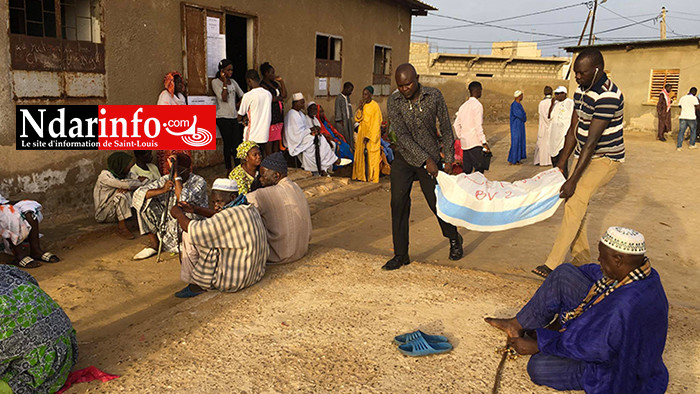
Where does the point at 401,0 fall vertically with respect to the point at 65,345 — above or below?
above

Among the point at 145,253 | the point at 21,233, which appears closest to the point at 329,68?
the point at 145,253

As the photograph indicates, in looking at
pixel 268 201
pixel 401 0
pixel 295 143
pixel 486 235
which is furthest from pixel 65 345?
pixel 401 0

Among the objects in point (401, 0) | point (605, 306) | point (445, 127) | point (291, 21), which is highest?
point (401, 0)

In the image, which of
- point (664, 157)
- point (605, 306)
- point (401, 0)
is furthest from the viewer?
point (401, 0)

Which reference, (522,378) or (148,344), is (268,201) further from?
(522,378)

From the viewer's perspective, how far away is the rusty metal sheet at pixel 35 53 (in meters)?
5.62

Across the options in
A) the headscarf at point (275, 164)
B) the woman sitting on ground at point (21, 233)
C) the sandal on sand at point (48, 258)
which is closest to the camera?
the headscarf at point (275, 164)

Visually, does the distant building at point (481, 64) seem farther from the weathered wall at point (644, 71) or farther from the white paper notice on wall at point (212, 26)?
the white paper notice on wall at point (212, 26)

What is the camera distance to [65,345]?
2.61m

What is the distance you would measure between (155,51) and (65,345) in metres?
5.27

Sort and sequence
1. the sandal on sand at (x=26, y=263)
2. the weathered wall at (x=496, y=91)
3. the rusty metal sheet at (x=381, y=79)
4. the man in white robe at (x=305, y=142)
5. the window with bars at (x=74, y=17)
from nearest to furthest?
the sandal on sand at (x=26, y=263) → the window with bars at (x=74, y=17) → the man in white robe at (x=305, y=142) → the rusty metal sheet at (x=381, y=79) → the weathered wall at (x=496, y=91)

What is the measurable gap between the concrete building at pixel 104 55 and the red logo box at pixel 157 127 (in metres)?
0.13

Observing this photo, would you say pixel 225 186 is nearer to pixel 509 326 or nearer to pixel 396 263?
pixel 396 263

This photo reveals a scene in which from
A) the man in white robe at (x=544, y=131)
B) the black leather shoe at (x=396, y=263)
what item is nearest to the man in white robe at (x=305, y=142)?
the man in white robe at (x=544, y=131)
